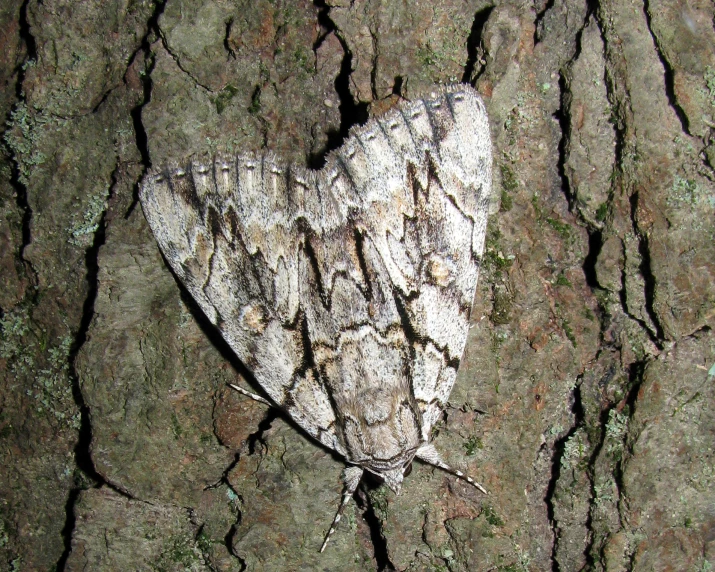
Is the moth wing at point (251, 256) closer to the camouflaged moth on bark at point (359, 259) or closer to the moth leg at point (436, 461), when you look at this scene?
the camouflaged moth on bark at point (359, 259)

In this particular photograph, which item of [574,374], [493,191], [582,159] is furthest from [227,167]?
[574,374]

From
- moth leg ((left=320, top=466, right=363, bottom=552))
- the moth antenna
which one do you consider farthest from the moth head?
the moth antenna

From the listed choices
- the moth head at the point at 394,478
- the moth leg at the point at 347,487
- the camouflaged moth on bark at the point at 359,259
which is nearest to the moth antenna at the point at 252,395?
the camouflaged moth on bark at the point at 359,259

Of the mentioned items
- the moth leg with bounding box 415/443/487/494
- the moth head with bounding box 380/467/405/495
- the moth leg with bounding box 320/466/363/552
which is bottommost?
the moth leg with bounding box 320/466/363/552

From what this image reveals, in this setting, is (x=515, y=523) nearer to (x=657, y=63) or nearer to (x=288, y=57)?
(x=657, y=63)

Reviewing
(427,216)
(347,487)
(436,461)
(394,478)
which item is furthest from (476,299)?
(347,487)

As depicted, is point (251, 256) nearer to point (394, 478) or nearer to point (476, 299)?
point (476, 299)

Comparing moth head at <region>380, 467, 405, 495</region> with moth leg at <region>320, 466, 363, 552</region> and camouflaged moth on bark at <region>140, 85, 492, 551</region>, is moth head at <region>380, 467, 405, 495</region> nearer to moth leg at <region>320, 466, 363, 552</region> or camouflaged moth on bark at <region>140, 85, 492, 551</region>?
camouflaged moth on bark at <region>140, 85, 492, 551</region>
